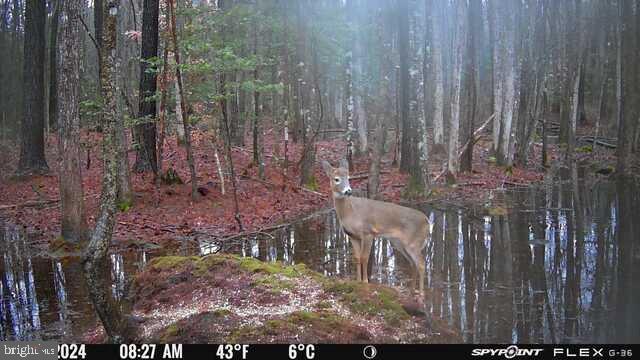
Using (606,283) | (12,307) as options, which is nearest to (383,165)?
(606,283)

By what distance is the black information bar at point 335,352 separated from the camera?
5016 mm

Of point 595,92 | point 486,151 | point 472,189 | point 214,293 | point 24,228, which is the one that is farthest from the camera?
point 595,92

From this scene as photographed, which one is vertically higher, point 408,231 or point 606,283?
point 408,231

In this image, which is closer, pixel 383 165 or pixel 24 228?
pixel 24 228

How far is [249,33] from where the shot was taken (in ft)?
52.4

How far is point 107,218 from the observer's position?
20.9ft

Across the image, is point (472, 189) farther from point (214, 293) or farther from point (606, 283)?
point (214, 293)

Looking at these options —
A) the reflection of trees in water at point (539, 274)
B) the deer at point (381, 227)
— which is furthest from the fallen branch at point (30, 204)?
the deer at point (381, 227)

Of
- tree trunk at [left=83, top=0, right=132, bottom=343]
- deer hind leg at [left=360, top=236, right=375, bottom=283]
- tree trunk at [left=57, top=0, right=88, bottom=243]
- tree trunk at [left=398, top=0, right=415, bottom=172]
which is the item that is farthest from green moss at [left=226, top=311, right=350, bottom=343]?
tree trunk at [left=398, top=0, right=415, bottom=172]

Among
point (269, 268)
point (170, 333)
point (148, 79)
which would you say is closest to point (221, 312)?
point (170, 333)

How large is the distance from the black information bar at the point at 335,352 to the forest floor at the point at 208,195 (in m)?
5.80

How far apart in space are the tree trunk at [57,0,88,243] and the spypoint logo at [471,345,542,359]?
7.83 metres

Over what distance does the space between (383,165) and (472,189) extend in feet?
17.0

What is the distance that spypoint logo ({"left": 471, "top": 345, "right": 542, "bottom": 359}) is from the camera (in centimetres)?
515
